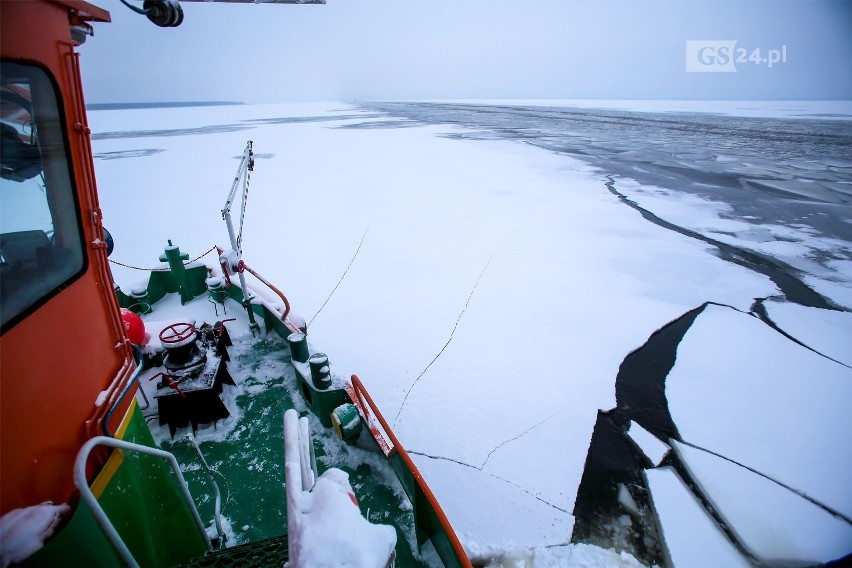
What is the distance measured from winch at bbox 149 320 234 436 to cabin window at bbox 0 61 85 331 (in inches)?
61.0

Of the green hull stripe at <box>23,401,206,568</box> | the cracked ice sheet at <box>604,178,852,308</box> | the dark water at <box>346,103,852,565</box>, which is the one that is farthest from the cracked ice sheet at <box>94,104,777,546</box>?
the green hull stripe at <box>23,401,206,568</box>

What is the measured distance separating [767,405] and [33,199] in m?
5.78

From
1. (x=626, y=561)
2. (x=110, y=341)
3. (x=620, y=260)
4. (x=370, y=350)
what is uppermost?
(x=110, y=341)

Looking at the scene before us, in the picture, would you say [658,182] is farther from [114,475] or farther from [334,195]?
[114,475]

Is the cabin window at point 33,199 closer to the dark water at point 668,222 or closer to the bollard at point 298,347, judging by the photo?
the bollard at point 298,347

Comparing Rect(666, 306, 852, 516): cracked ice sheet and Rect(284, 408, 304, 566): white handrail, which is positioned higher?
Rect(284, 408, 304, 566): white handrail

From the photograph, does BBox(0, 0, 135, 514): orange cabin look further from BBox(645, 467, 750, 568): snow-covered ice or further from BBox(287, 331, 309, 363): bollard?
BBox(645, 467, 750, 568): snow-covered ice

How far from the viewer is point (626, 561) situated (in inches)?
107

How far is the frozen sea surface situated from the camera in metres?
3.42

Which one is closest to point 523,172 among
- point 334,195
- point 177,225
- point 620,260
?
point 334,195

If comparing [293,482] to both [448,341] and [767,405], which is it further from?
[767,405]

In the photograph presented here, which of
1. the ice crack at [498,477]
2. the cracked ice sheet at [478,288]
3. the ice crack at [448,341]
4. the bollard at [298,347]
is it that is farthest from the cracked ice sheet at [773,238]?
the bollard at [298,347]

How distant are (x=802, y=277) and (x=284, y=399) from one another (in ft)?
26.8

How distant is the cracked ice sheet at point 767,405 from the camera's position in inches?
135
